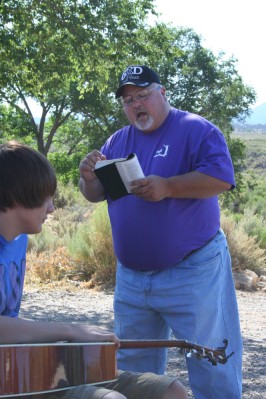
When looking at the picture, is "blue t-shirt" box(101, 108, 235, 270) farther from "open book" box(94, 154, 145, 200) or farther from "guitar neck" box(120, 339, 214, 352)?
"guitar neck" box(120, 339, 214, 352)

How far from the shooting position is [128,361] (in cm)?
351

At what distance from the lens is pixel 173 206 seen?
10.9ft

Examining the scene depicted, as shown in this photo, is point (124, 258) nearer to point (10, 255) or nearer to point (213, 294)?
point (213, 294)

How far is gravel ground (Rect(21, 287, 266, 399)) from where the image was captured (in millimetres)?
5238

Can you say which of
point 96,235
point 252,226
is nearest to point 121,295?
point 96,235

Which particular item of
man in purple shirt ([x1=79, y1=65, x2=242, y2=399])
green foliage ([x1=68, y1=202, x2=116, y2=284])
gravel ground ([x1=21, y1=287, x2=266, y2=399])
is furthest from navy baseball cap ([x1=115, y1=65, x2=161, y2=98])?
green foliage ([x1=68, y1=202, x2=116, y2=284])

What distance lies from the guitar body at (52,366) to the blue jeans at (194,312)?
0.92 metres

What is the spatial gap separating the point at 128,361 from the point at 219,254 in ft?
2.28

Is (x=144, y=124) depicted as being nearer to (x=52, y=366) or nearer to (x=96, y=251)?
(x=52, y=366)

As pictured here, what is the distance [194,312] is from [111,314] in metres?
4.29

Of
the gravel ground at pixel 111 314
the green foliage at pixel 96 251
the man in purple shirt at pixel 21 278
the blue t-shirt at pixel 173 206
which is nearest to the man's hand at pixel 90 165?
the blue t-shirt at pixel 173 206

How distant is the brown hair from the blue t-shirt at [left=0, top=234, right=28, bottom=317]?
18 centimetres

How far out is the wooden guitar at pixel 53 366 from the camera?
2.16 meters

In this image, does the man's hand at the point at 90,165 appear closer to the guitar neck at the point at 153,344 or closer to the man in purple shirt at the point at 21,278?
the man in purple shirt at the point at 21,278
